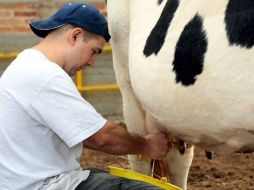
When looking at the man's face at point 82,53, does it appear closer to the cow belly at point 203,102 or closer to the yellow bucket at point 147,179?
the cow belly at point 203,102

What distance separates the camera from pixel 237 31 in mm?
2166

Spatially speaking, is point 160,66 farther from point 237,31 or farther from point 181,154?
point 181,154

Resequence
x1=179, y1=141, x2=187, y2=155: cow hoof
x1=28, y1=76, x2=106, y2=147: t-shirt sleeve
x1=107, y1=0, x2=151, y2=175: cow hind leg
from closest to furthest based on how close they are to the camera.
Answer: x1=28, y1=76, x2=106, y2=147: t-shirt sleeve < x1=179, y1=141, x2=187, y2=155: cow hoof < x1=107, y1=0, x2=151, y2=175: cow hind leg

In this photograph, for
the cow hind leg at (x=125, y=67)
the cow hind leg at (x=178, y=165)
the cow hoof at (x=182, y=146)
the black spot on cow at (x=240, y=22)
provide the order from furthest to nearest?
1. the cow hind leg at (x=178, y=165)
2. the cow hind leg at (x=125, y=67)
3. the cow hoof at (x=182, y=146)
4. the black spot on cow at (x=240, y=22)

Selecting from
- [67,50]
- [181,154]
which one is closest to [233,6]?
[67,50]

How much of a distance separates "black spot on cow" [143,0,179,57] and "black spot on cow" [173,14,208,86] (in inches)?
5.4

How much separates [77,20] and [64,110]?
1.08 ft

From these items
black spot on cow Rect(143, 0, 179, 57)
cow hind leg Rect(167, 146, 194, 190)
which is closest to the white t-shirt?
black spot on cow Rect(143, 0, 179, 57)

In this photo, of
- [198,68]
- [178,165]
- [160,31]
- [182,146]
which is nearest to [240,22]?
[198,68]

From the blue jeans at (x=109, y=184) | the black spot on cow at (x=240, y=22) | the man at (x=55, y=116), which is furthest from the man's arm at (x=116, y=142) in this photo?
the black spot on cow at (x=240, y=22)

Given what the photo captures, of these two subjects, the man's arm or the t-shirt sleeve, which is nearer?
the t-shirt sleeve

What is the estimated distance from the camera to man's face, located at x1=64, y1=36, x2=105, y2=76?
7.93ft

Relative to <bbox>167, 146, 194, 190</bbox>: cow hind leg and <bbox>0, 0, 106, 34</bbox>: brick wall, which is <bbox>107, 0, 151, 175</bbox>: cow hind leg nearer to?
<bbox>167, 146, 194, 190</bbox>: cow hind leg

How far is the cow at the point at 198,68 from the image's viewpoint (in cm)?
217
